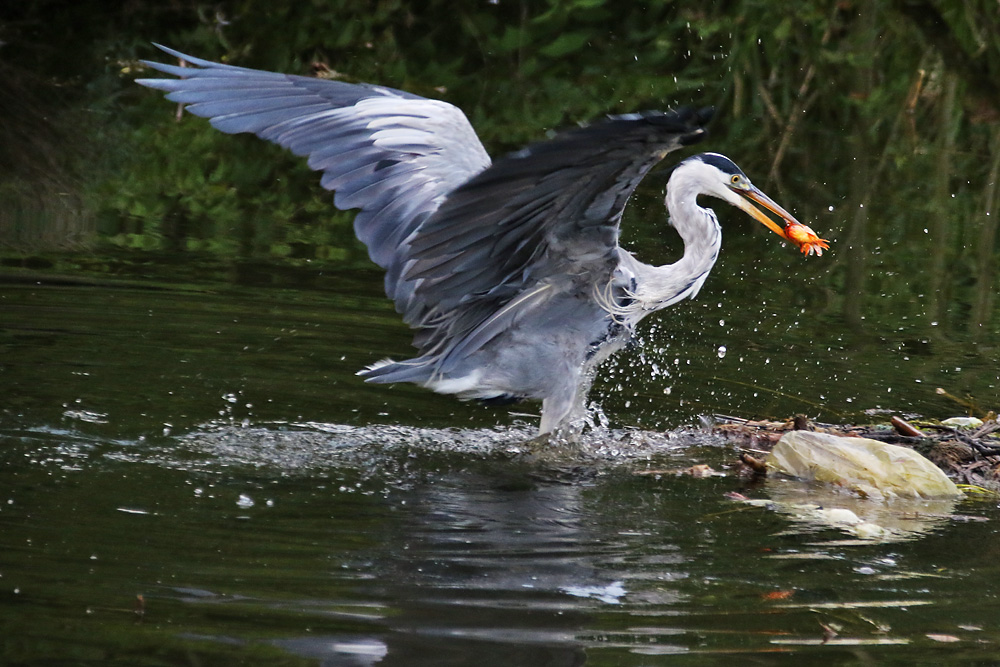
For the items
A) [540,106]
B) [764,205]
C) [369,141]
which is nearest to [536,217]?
[369,141]

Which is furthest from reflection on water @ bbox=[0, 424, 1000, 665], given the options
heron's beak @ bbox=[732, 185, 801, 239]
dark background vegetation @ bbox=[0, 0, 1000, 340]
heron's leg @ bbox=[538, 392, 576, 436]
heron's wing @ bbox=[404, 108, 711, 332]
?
dark background vegetation @ bbox=[0, 0, 1000, 340]

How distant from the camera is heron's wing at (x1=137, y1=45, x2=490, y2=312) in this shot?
5109 mm

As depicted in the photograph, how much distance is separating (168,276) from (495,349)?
2.11 metres

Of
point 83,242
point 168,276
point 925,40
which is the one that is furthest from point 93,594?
point 925,40

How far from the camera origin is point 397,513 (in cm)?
395

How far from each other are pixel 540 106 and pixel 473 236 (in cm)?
624

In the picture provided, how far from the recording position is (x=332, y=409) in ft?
16.5

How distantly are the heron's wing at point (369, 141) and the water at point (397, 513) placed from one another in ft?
2.20

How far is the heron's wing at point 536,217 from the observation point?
12.3 ft

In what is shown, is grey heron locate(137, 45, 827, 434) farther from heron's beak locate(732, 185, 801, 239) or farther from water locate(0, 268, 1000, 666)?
water locate(0, 268, 1000, 666)

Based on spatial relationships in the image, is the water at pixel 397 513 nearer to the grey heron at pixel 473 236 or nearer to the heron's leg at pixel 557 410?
the heron's leg at pixel 557 410

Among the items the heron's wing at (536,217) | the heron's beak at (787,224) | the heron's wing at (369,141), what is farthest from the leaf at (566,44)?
the heron's wing at (536,217)

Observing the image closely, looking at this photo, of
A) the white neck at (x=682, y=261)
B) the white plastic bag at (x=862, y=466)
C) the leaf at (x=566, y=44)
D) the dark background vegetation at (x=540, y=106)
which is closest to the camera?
the white plastic bag at (x=862, y=466)

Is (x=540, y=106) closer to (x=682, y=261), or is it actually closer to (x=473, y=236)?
(x=682, y=261)
